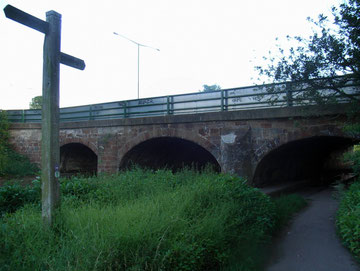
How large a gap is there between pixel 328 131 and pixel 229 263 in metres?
5.15

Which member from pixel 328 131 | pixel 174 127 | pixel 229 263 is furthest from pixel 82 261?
pixel 174 127

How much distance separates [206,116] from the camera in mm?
9242

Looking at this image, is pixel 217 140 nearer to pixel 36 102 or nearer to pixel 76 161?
pixel 76 161

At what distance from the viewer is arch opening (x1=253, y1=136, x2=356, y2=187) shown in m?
8.83

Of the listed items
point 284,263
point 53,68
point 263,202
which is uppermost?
point 53,68

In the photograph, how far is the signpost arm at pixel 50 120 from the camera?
349cm

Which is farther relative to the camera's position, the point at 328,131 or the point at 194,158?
the point at 194,158

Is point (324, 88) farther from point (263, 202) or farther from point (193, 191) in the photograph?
point (193, 191)

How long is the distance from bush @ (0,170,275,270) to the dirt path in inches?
13.1

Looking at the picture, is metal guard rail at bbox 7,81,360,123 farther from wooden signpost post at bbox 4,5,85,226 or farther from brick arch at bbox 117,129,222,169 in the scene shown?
wooden signpost post at bbox 4,5,85,226

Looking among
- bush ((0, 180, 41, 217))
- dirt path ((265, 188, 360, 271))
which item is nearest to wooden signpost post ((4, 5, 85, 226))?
bush ((0, 180, 41, 217))

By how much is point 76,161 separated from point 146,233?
576 inches

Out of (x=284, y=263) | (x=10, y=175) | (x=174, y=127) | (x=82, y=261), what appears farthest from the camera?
(x=10, y=175)

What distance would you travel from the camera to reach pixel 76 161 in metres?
16.6
